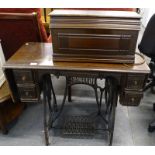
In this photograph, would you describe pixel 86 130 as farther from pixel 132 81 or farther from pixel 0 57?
pixel 0 57

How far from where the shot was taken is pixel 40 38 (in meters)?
1.73

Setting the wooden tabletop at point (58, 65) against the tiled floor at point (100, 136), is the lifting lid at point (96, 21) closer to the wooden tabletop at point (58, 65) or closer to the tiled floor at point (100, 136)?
the wooden tabletop at point (58, 65)

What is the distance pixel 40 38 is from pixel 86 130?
984mm

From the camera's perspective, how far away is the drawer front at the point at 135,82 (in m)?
1.20

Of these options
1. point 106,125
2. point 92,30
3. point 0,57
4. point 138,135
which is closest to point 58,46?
point 92,30

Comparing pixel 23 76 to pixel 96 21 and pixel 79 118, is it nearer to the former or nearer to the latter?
pixel 96 21

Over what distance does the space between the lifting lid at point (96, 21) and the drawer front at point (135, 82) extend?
33 cm

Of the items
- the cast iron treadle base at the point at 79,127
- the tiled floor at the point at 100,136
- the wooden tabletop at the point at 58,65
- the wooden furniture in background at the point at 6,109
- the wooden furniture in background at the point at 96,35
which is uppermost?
the wooden furniture in background at the point at 96,35

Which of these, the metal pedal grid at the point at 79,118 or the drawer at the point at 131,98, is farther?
the metal pedal grid at the point at 79,118

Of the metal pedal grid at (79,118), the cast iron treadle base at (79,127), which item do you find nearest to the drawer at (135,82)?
the metal pedal grid at (79,118)

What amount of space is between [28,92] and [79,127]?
2.07 ft

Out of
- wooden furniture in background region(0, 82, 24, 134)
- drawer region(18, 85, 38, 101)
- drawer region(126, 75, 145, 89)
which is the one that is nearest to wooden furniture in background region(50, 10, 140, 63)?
drawer region(126, 75, 145, 89)

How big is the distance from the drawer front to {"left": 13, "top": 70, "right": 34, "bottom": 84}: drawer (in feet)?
2.25
